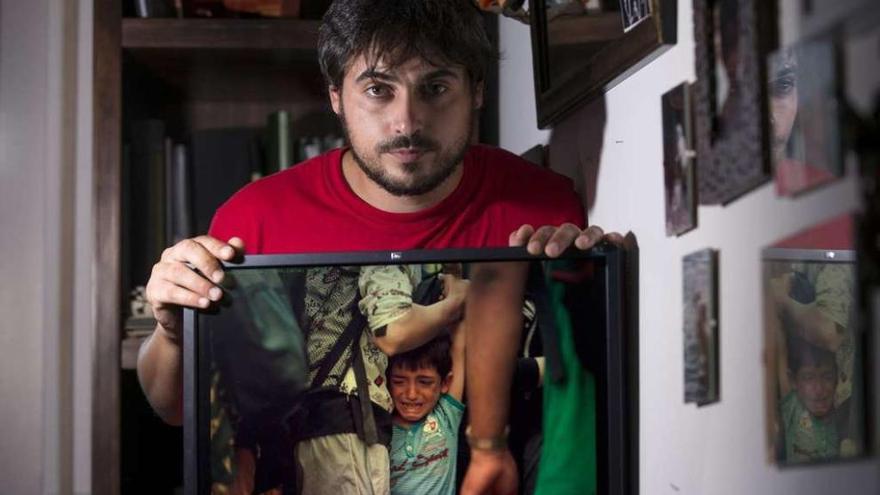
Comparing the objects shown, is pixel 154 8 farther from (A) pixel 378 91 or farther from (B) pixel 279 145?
(A) pixel 378 91

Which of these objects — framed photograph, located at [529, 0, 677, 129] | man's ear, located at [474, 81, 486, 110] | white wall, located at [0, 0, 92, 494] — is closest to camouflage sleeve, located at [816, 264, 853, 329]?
framed photograph, located at [529, 0, 677, 129]

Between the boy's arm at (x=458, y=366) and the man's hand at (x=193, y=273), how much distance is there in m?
0.25

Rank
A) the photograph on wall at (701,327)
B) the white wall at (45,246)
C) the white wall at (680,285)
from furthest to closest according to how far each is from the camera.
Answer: the white wall at (45,246) < the photograph on wall at (701,327) < the white wall at (680,285)

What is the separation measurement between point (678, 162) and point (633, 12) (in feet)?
0.62

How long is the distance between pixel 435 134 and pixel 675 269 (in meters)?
0.49

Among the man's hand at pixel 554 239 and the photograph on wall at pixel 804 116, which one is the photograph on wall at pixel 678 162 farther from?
the photograph on wall at pixel 804 116

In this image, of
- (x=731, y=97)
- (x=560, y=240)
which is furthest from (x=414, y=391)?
(x=731, y=97)

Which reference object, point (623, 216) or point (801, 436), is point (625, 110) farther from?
point (801, 436)

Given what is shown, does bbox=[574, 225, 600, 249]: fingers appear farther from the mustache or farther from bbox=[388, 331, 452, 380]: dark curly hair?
the mustache

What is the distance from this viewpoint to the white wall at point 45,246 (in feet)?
6.83

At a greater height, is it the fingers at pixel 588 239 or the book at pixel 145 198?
the book at pixel 145 198

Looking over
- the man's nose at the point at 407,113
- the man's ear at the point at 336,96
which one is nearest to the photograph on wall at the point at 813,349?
the man's nose at the point at 407,113

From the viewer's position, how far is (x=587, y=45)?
1.33m

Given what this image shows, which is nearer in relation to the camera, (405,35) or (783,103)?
(783,103)
